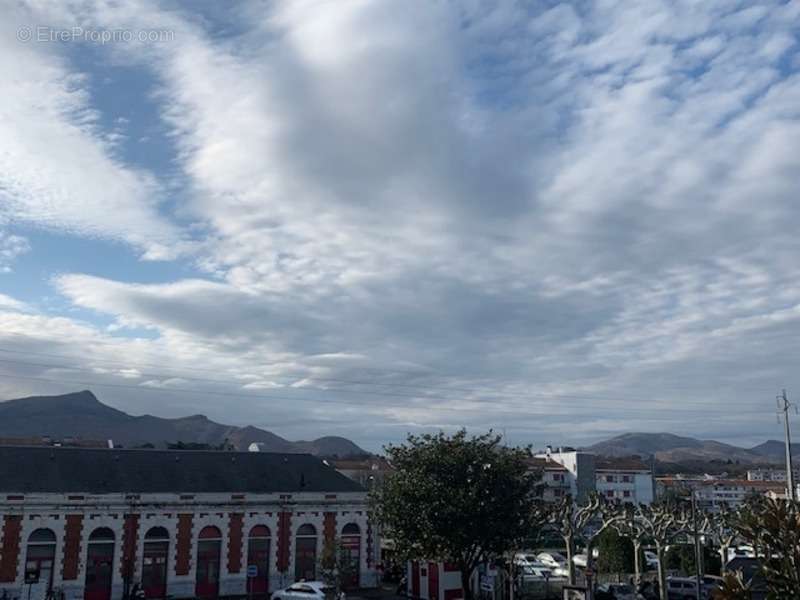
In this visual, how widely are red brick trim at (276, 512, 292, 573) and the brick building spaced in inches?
2.8

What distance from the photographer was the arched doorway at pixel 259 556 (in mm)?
52312

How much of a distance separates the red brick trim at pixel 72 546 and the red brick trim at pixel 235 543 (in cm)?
980

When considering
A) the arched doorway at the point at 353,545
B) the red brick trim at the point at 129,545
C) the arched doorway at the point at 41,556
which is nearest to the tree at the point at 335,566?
the arched doorway at the point at 353,545

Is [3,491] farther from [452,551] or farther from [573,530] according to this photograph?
[573,530]

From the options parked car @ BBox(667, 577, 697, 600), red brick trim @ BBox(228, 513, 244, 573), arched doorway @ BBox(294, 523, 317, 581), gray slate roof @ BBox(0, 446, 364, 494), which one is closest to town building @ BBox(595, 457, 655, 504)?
parked car @ BBox(667, 577, 697, 600)

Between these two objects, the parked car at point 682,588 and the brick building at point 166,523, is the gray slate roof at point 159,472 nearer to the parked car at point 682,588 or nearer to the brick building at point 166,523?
the brick building at point 166,523

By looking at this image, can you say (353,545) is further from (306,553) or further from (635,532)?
(635,532)

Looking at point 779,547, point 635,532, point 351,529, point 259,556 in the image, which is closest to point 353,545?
point 351,529

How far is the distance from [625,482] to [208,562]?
361ft

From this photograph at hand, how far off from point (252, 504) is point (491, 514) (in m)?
20.4

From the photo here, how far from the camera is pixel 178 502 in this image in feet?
167

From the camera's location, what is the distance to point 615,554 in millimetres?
61281

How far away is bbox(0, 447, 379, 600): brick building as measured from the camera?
4641cm

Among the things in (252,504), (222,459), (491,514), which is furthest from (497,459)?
(222,459)
